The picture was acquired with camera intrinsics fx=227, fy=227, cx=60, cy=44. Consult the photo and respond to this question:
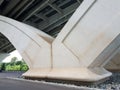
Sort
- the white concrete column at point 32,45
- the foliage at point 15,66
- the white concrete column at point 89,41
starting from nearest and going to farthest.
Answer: the white concrete column at point 89,41
the white concrete column at point 32,45
the foliage at point 15,66

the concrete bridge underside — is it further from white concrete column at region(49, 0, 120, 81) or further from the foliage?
the foliage

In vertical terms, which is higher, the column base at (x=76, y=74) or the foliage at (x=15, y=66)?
the foliage at (x=15, y=66)

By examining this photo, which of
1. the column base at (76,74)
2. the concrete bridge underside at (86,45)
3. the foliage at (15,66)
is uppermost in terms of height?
the foliage at (15,66)

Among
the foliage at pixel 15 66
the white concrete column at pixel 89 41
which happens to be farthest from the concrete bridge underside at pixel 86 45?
the foliage at pixel 15 66

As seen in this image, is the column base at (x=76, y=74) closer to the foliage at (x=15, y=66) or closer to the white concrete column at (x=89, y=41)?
the white concrete column at (x=89, y=41)

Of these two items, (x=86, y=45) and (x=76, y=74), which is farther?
(x=86, y=45)

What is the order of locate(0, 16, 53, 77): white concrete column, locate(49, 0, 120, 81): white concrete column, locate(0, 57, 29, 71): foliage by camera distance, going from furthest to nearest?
locate(0, 57, 29, 71): foliage
locate(0, 16, 53, 77): white concrete column
locate(49, 0, 120, 81): white concrete column

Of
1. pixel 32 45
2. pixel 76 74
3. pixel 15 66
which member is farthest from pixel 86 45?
pixel 15 66

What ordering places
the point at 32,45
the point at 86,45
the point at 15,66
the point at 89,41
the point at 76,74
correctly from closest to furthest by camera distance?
the point at 76,74 < the point at 89,41 < the point at 86,45 < the point at 32,45 < the point at 15,66

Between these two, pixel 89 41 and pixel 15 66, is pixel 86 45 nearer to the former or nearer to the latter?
pixel 89 41

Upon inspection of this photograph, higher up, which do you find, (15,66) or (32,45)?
(15,66)

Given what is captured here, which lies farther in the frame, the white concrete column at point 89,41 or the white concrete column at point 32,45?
the white concrete column at point 32,45

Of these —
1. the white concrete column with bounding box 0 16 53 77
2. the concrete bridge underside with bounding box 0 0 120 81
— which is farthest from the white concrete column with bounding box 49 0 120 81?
the white concrete column with bounding box 0 16 53 77

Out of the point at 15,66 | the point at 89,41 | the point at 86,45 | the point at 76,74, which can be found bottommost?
the point at 76,74
